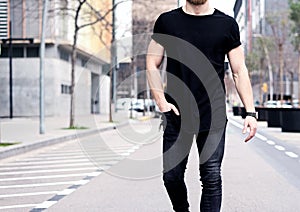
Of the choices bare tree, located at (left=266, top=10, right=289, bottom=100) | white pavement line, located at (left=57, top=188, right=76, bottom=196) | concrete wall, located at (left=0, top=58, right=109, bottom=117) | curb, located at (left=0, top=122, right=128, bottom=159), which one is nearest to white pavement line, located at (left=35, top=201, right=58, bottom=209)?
white pavement line, located at (left=57, top=188, right=76, bottom=196)

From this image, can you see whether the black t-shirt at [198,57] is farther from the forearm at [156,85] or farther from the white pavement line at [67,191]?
the white pavement line at [67,191]

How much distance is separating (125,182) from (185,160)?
16.7ft

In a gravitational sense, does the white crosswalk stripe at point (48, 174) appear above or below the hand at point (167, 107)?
below

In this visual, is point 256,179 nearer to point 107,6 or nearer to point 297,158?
point 297,158

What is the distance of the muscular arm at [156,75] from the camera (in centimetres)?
463

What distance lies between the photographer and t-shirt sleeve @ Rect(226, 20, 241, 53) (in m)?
4.66

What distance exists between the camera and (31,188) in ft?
30.2

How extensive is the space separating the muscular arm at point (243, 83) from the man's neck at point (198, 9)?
1.10 ft

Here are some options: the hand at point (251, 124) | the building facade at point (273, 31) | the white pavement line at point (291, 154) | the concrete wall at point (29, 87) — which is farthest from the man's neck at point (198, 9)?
the concrete wall at point (29, 87)

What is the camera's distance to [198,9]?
15.2 ft

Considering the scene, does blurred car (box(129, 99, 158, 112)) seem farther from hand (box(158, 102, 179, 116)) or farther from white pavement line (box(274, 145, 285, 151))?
hand (box(158, 102, 179, 116))

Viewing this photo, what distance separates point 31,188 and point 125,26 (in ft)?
96.0

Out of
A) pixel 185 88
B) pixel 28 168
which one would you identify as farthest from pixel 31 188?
pixel 185 88

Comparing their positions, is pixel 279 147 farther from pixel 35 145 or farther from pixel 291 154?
pixel 35 145
